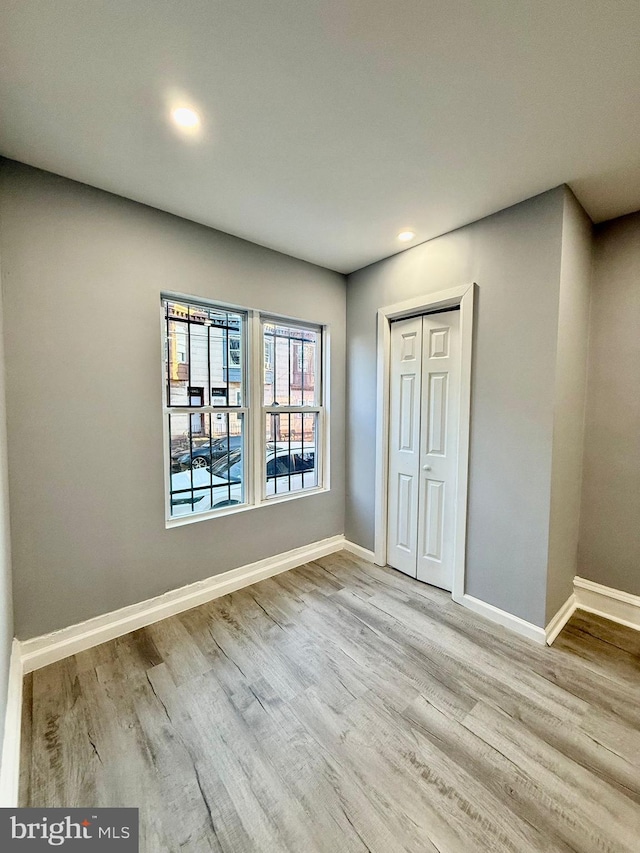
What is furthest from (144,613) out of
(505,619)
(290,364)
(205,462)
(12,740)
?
(505,619)

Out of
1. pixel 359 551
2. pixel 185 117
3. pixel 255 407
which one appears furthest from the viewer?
pixel 359 551

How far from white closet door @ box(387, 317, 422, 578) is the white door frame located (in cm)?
5

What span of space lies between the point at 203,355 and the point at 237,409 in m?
0.48

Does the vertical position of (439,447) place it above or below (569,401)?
A: below

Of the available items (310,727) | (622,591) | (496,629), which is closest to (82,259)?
(310,727)

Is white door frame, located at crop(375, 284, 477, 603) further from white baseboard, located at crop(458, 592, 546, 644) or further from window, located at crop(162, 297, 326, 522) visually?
window, located at crop(162, 297, 326, 522)

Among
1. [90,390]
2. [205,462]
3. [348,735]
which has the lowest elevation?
[348,735]

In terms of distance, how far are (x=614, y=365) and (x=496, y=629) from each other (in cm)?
194

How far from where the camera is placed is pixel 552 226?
1.87 metres

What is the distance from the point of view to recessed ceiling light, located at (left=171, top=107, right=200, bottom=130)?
4.50 feet

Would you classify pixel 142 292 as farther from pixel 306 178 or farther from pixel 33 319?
pixel 306 178

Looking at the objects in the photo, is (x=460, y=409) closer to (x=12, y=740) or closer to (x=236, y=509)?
(x=236, y=509)

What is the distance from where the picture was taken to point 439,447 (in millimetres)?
2557
